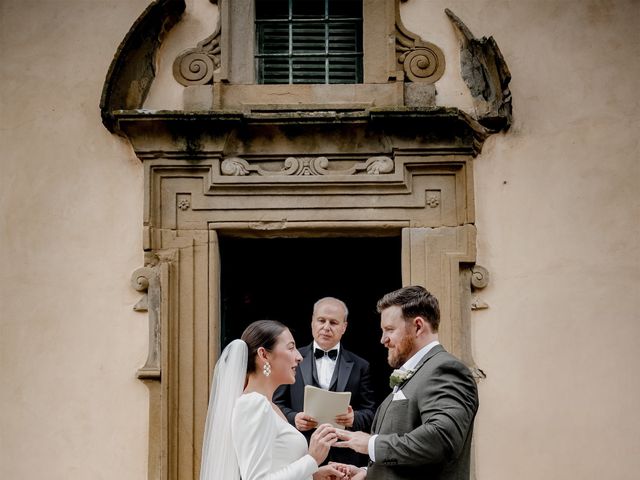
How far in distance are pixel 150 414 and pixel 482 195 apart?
2641 mm

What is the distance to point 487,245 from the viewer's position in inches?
275

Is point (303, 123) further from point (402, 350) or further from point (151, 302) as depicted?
point (402, 350)

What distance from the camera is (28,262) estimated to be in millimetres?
7031

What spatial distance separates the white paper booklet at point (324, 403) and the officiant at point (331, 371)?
1.31m

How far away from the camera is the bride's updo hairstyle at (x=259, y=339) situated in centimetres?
481

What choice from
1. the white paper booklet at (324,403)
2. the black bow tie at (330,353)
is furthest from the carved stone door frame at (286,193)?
the white paper booklet at (324,403)

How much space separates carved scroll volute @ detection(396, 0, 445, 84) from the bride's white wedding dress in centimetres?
328

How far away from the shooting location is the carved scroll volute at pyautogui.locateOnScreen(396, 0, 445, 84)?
23.8 feet

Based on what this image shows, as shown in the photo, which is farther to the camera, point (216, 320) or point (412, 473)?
point (216, 320)

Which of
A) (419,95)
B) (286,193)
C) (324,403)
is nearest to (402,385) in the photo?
(324,403)

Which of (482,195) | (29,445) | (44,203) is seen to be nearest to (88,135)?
(44,203)

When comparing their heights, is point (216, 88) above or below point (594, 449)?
above

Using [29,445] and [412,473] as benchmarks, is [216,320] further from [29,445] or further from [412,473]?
[412,473]

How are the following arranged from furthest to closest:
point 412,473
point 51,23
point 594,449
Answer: point 51,23, point 594,449, point 412,473
